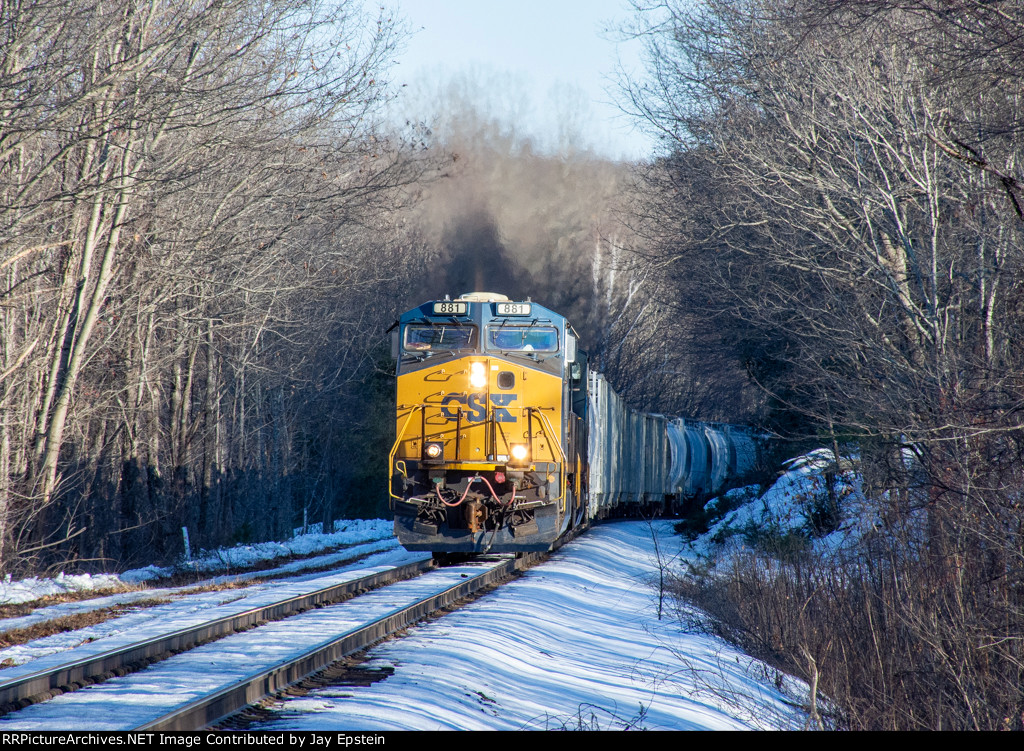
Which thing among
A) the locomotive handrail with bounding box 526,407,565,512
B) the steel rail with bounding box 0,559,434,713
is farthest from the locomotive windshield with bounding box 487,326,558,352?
the steel rail with bounding box 0,559,434,713

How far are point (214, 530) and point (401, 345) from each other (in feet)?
35.5

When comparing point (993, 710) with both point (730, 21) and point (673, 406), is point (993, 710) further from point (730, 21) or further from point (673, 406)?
point (673, 406)

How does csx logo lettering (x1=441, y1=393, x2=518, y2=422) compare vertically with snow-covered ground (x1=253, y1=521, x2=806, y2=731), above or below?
above

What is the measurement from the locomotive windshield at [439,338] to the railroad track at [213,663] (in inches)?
146

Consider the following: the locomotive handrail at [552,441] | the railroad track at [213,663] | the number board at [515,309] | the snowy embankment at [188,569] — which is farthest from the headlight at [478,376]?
the snowy embankment at [188,569]

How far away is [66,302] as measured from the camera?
45.3ft

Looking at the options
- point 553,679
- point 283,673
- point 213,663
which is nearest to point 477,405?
point 213,663

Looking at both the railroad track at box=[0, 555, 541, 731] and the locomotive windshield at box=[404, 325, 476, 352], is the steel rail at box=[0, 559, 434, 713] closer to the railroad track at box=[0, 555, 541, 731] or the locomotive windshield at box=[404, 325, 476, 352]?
the railroad track at box=[0, 555, 541, 731]

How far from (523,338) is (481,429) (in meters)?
1.48

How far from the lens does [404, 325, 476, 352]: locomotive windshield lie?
13281mm

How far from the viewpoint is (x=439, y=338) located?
1338 cm

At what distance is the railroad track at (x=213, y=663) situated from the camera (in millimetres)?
5465

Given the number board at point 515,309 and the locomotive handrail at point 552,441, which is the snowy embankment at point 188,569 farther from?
the number board at point 515,309

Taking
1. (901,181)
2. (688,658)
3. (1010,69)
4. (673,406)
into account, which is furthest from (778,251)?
(673,406)
